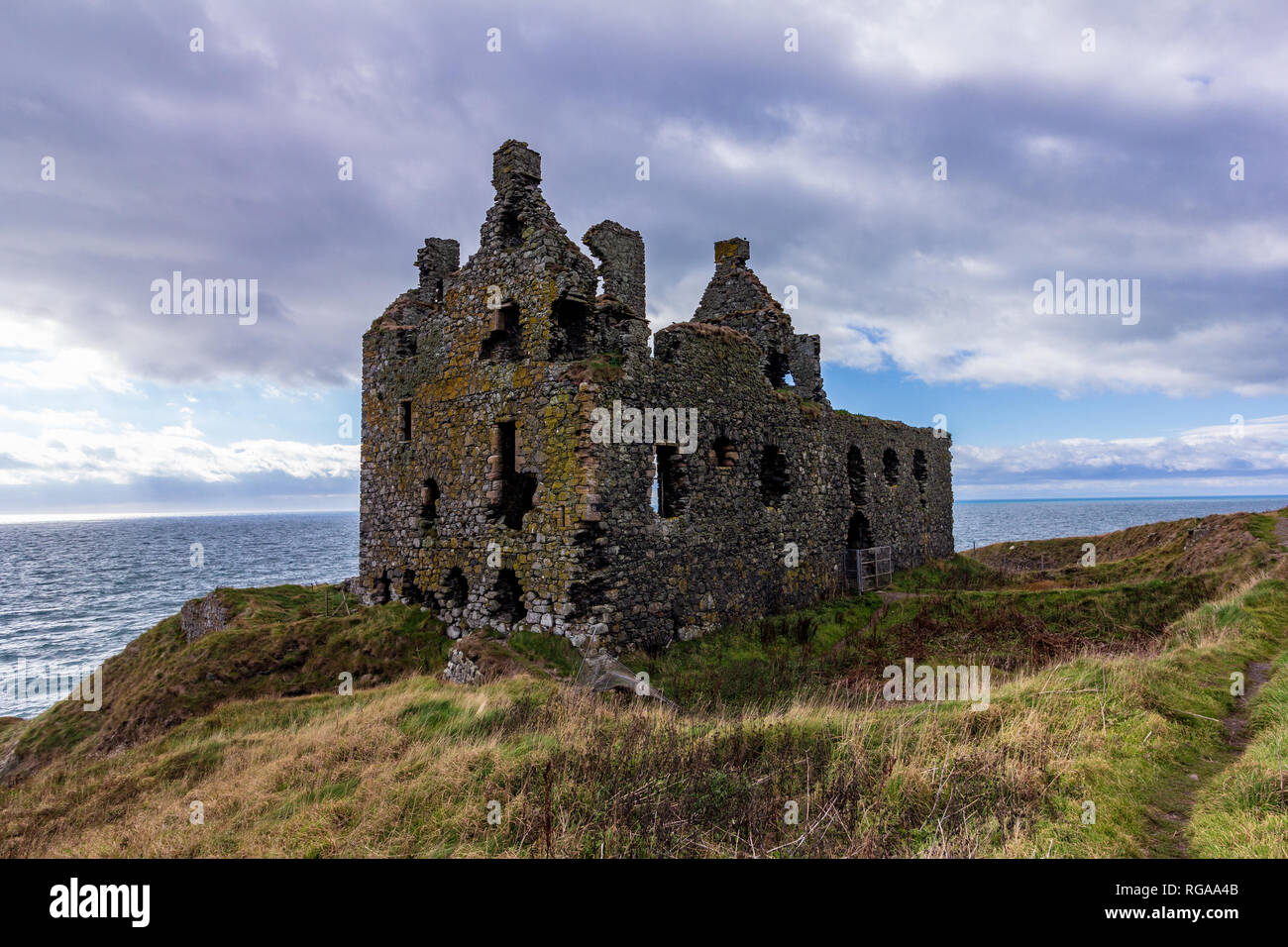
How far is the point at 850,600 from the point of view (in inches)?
814

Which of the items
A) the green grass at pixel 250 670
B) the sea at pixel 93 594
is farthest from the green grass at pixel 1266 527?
the sea at pixel 93 594

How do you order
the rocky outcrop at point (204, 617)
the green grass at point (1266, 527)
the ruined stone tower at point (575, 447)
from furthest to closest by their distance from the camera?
the green grass at point (1266, 527), the rocky outcrop at point (204, 617), the ruined stone tower at point (575, 447)

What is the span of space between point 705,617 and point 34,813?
1211 centimetres

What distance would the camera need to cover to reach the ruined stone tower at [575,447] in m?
13.8

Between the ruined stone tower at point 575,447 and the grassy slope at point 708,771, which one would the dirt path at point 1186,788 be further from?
the ruined stone tower at point 575,447

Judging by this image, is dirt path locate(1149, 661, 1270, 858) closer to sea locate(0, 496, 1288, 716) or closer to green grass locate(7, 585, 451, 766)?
green grass locate(7, 585, 451, 766)

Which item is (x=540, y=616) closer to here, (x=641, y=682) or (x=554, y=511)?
(x=554, y=511)

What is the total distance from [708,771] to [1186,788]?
506cm

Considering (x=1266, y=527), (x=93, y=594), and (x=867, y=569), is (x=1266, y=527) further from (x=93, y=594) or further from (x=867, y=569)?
(x=93, y=594)

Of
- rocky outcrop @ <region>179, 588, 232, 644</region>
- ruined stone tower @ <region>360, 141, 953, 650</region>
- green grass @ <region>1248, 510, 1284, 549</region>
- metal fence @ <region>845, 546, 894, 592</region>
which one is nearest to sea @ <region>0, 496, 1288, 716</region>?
rocky outcrop @ <region>179, 588, 232, 644</region>

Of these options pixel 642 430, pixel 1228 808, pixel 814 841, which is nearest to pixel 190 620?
pixel 642 430

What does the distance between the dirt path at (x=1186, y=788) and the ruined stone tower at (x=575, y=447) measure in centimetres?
916

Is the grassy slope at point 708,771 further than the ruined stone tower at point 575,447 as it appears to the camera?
No

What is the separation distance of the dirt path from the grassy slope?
3 cm
